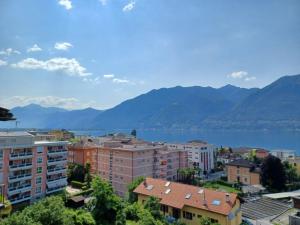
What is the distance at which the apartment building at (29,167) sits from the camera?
35.6 m

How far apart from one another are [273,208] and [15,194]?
35363 mm

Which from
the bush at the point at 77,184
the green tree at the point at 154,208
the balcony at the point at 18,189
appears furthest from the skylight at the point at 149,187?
the bush at the point at 77,184

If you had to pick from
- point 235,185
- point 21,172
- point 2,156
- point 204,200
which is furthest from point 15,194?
point 235,185

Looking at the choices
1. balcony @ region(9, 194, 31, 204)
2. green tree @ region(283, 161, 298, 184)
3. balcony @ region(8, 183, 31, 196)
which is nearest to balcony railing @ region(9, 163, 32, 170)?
balcony @ region(8, 183, 31, 196)

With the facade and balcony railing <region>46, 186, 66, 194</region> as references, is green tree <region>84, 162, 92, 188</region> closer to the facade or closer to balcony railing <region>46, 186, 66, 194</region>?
balcony railing <region>46, 186, 66, 194</region>

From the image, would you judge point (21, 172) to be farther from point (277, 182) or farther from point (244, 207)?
point (277, 182)

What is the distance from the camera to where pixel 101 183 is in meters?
27.8

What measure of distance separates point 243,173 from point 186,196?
30.5m

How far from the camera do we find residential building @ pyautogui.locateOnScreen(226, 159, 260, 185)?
5722 centimetres

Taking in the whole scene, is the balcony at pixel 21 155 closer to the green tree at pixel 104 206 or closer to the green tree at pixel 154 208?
the green tree at pixel 104 206

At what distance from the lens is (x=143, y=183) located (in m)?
37.9

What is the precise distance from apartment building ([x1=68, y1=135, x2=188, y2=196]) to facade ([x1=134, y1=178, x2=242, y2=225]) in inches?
603

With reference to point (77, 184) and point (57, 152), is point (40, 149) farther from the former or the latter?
point (77, 184)

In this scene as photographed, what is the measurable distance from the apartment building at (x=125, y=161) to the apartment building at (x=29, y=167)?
1158cm
